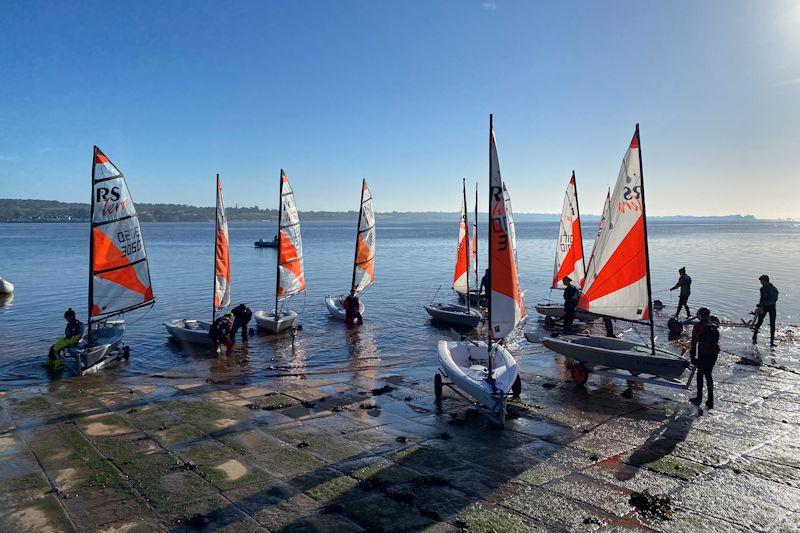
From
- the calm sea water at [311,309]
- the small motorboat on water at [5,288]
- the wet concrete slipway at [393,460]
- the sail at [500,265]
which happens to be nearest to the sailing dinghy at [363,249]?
the calm sea water at [311,309]

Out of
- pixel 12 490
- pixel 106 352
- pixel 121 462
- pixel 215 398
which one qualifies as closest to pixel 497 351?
pixel 215 398

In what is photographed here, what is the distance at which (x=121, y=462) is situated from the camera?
331 inches

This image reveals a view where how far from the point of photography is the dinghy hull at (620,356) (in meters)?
11.6

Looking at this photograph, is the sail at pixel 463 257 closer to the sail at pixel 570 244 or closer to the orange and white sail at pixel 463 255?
the orange and white sail at pixel 463 255

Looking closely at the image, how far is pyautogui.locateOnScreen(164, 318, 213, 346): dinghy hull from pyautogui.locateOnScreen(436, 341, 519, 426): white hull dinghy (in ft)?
33.0

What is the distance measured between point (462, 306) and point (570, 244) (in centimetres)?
602

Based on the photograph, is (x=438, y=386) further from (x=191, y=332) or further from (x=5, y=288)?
(x=5, y=288)

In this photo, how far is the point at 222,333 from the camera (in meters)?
18.2

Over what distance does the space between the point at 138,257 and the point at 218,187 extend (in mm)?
4159

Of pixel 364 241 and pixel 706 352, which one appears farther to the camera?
pixel 364 241

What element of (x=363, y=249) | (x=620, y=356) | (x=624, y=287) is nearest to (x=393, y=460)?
(x=620, y=356)

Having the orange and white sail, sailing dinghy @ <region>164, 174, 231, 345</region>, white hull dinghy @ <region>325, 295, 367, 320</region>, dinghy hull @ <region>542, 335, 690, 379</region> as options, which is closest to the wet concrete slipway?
dinghy hull @ <region>542, 335, 690, 379</region>

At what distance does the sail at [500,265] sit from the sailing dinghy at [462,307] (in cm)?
1111

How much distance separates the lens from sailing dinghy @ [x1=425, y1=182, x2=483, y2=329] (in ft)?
75.4
